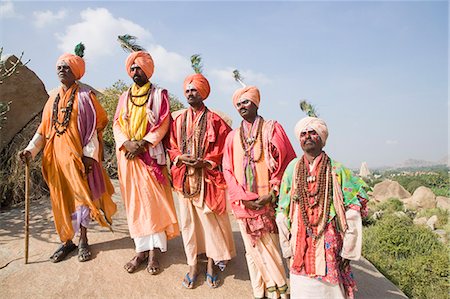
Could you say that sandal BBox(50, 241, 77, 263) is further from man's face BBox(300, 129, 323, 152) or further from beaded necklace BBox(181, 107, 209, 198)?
man's face BBox(300, 129, 323, 152)

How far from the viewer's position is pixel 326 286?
3.10 meters

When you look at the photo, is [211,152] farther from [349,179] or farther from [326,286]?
[326,286]

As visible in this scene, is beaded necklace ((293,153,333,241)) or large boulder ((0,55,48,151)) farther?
large boulder ((0,55,48,151))

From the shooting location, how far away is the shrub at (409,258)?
762cm

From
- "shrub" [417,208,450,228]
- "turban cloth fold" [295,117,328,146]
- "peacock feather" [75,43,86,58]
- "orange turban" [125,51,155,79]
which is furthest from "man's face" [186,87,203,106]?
"shrub" [417,208,450,228]

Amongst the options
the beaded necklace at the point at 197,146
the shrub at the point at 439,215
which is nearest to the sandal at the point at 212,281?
the beaded necklace at the point at 197,146

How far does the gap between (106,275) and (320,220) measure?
2.64 metres

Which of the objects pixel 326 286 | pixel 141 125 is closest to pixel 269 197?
pixel 326 286

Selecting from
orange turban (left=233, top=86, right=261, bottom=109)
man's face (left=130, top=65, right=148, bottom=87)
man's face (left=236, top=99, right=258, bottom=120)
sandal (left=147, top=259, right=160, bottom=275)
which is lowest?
sandal (left=147, top=259, right=160, bottom=275)

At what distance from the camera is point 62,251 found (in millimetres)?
4414

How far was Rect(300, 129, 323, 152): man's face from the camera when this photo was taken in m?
3.15

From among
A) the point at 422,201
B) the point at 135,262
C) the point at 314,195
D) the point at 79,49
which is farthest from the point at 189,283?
the point at 422,201

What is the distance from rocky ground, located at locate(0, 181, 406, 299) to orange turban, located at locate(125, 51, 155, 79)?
241 cm

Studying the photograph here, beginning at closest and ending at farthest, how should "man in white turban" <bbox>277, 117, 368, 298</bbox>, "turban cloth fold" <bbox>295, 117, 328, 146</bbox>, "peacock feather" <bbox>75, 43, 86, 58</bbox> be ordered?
"man in white turban" <bbox>277, 117, 368, 298</bbox>, "turban cloth fold" <bbox>295, 117, 328, 146</bbox>, "peacock feather" <bbox>75, 43, 86, 58</bbox>
